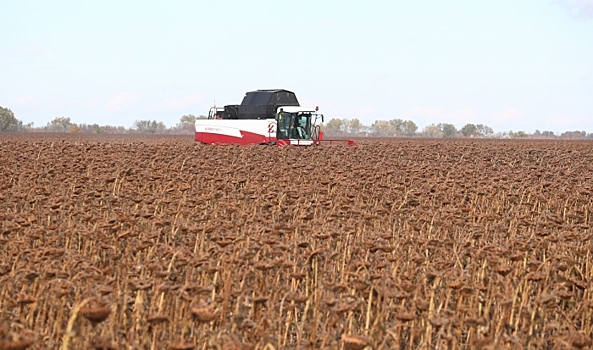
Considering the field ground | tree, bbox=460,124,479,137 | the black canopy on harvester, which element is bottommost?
the field ground

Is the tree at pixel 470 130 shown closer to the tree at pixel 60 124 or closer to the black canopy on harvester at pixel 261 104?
the tree at pixel 60 124

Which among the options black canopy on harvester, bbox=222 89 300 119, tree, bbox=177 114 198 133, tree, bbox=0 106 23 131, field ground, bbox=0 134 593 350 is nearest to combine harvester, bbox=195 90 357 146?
black canopy on harvester, bbox=222 89 300 119

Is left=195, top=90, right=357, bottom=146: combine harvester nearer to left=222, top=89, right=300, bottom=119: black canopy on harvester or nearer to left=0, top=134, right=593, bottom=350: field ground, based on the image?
left=222, top=89, right=300, bottom=119: black canopy on harvester

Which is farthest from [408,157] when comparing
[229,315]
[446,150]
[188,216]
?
[229,315]

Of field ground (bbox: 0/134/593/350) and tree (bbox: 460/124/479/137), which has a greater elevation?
tree (bbox: 460/124/479/137)

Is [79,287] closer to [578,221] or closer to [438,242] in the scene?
[438,242]

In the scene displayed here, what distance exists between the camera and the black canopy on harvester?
116 ft

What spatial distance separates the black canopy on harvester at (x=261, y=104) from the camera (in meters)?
35.3

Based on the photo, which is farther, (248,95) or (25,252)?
(248,95)

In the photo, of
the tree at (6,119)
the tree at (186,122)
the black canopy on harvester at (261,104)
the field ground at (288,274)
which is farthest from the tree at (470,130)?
the field ground at (288,274)

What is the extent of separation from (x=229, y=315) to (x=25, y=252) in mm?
1981

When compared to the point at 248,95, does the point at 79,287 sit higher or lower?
lower

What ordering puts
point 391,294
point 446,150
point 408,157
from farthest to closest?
point 446,150
point 408,157
point 391,294

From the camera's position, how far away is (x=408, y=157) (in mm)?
27266
